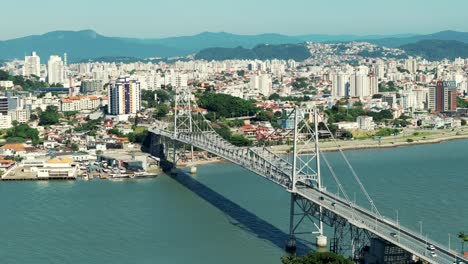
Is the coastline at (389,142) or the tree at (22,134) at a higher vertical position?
the tree at (22,134)

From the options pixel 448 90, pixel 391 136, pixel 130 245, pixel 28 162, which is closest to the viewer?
pixel 130 245

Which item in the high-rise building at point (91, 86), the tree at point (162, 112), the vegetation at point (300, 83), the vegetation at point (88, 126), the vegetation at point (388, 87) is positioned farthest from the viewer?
the vegetation at point (300, 83)

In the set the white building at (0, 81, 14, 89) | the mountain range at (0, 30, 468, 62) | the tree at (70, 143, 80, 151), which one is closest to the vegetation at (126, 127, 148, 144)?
the tree at (70, 143, 80, 151)

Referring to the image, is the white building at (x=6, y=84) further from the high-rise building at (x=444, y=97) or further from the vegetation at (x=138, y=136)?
the high-rise building at (x=444, y=97)

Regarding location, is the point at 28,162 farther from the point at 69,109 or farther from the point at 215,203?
the point at 69,109

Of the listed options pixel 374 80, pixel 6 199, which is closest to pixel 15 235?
pixel 6 199

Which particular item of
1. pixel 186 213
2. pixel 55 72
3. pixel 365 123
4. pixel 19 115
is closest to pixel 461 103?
pixel 365 123

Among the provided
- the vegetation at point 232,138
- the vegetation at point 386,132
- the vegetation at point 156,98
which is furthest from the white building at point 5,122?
the vegetation at point 386,132
